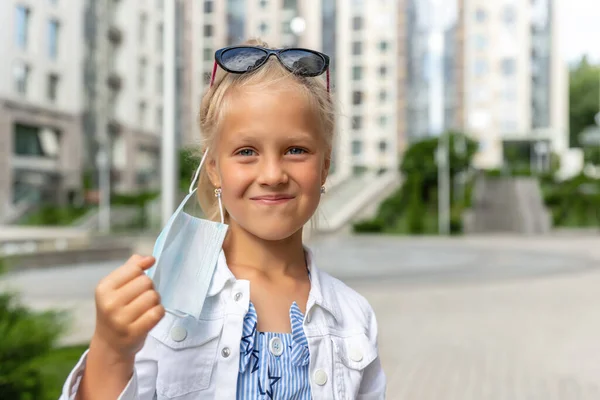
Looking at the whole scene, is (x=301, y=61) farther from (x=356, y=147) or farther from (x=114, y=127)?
(x=356, y=147)

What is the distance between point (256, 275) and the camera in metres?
1.49

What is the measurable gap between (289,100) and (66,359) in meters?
3.86

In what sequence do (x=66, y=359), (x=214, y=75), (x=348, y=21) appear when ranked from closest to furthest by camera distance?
(x=214, y=75), (x=66, y=359), (x=348, y=21)

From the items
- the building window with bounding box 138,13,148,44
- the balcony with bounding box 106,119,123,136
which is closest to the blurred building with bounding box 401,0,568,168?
the balcony with bounding box 106,119,123,136

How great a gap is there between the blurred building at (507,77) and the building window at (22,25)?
3447 cm

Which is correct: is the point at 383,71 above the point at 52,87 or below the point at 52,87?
above

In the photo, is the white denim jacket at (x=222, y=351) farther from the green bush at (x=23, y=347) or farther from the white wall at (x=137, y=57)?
the white wall at (x=137, y=57)

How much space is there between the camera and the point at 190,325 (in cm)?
134

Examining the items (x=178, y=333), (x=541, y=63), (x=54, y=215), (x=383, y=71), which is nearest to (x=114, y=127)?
(x=54, y=215)

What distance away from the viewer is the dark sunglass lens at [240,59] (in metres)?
1.43

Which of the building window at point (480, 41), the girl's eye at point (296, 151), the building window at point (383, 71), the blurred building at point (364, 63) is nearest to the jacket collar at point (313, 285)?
the girl's eye at point (296, 151)

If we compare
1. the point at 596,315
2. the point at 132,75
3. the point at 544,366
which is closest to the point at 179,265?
the point at 544,366

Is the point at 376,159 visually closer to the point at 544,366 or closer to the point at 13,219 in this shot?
the point at 13,219

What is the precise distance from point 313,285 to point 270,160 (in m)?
0.31
